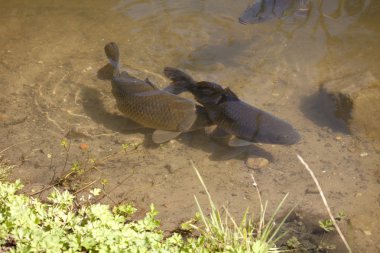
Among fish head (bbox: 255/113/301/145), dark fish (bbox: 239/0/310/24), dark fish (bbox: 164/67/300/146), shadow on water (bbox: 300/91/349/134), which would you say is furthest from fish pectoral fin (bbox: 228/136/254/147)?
dark fish (bbox: 239/0/310/24)

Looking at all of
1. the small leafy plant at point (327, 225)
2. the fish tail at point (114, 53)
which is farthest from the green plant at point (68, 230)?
the fish tail at point (114, 53)

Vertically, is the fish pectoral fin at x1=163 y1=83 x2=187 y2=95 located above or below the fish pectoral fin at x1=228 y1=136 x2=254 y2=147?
above

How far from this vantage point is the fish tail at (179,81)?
4965mm

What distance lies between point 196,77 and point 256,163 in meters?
1.61

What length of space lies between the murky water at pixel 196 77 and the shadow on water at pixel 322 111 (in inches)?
0.7

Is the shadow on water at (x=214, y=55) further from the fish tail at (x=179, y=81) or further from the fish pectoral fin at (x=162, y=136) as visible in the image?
the fish pectoral fin at (x=162, y=136)

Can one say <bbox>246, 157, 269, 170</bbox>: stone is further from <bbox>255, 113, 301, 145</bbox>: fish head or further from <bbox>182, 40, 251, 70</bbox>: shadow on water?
<bbox>182, 40, 251, 70</bbox>: shadow on water

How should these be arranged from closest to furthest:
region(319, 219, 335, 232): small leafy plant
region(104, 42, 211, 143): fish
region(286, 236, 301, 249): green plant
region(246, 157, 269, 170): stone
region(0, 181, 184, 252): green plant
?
region(0, 181, 184, 252): green plant → region(286, 236, 301, 249): green plant → region(319, 219, 335, 232): small leafy plant → region(246, 157, 269, 170): stone → region(104, 42, 211, 143): fish

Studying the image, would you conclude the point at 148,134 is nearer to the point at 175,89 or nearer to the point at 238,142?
the point at 175,89

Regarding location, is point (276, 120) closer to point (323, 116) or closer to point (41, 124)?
point (323, 116)

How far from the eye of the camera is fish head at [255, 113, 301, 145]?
182 inches

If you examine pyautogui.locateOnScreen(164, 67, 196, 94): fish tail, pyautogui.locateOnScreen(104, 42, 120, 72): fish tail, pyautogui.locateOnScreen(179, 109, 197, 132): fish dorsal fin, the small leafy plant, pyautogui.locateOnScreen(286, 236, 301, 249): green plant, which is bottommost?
pyautogui.locateOnScreen(286, 236, 301, 249): green plant

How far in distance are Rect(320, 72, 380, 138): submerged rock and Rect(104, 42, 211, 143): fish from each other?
1652 millimetres

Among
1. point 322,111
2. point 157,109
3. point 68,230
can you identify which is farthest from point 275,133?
point 68,230
